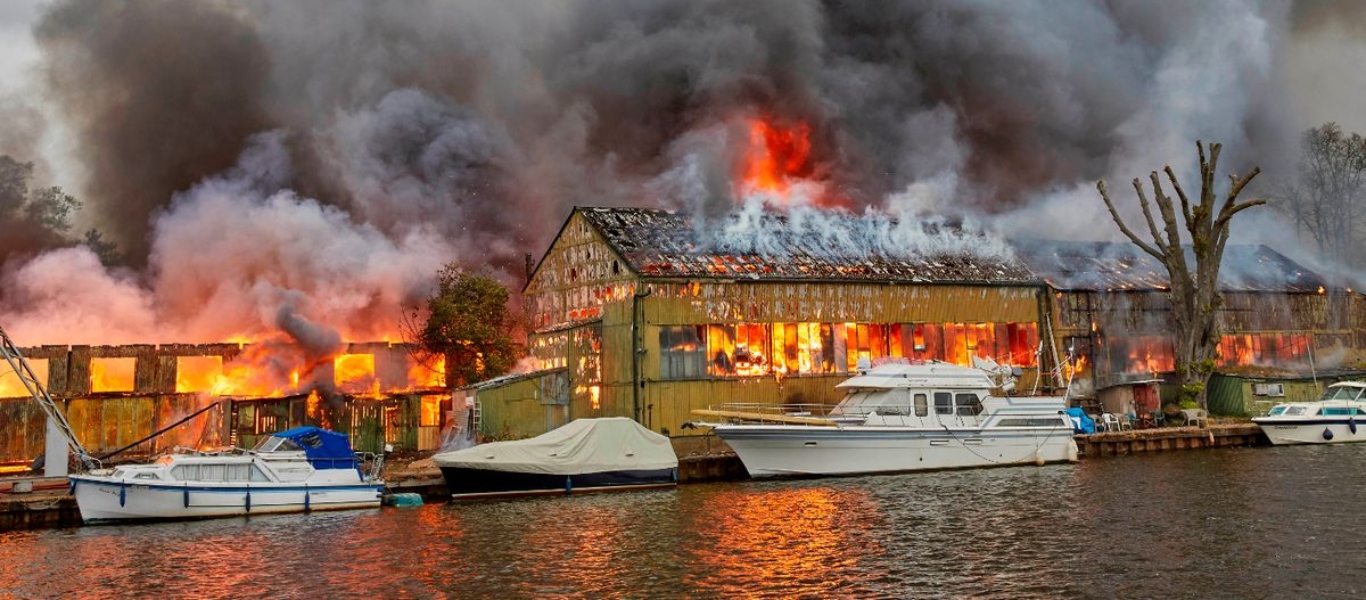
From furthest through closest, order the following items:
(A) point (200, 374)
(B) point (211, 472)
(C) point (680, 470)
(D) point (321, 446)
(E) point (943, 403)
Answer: (A) point (200, 374)
(E) point (943, 403)
(C) point (680, 470)
(D) point (321, 446)
(B) point (211, 472)

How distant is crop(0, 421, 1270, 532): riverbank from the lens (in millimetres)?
32438

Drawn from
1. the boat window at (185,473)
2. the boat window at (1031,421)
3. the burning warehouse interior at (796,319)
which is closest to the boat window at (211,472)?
the boat window at (185,473)

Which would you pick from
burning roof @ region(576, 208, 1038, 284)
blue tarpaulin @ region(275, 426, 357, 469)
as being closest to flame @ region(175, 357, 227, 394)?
blue tarpaulin @ region(275, 426, 357, 469)

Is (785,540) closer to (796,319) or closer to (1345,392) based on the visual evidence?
(796,319)

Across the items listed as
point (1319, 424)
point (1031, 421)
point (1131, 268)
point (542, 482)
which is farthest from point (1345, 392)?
point (542, 482)

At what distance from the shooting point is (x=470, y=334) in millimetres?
56875

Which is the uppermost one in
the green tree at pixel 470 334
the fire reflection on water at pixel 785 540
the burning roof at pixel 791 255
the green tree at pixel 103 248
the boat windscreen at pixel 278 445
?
the green tree at pixel 103 248

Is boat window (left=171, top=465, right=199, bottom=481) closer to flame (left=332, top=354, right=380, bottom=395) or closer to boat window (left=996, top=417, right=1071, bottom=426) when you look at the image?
flame (left=332, top=354, right=380, bottom=395)

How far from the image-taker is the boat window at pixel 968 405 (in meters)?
43.9

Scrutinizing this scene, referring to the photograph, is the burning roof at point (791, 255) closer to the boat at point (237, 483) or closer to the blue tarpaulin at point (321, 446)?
the blue tarpaulin at point (321, 446)

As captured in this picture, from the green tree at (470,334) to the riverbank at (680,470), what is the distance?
1183cm

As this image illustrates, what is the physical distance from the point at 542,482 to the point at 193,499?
1163 centimetres

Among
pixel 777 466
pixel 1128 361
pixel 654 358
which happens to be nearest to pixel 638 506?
pixel 777 466

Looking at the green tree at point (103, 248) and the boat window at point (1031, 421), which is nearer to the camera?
the boat window at point (1031, 421)
